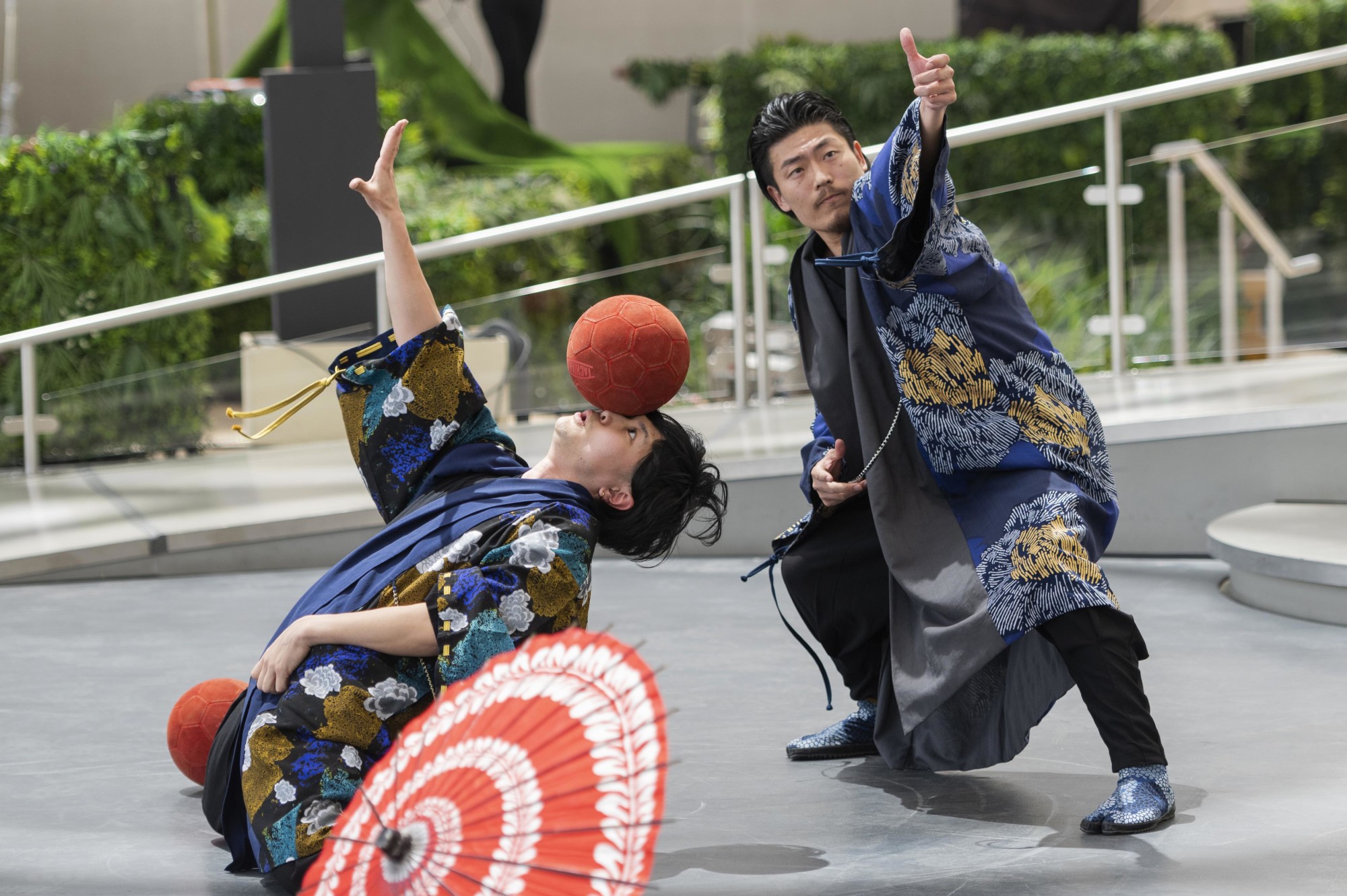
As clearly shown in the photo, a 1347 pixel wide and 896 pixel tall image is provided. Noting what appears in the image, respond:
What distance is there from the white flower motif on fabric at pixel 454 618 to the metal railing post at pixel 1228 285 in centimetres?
478

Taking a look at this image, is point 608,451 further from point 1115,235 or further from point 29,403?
point 29,403

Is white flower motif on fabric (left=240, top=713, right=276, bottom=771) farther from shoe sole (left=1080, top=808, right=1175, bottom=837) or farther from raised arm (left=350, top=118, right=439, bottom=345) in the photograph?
shoe sole (left=1080, top=808, right=1175, bottom=837)

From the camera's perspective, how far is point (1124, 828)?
2.68 meters

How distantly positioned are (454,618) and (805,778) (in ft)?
3.45

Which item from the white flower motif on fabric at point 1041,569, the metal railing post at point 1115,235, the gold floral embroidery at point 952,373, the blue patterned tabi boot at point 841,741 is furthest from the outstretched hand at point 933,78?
the metal railing post at point 1115,235

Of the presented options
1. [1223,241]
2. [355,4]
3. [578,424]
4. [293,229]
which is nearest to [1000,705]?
[578,424]

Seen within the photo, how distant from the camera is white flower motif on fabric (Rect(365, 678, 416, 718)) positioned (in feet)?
7.97

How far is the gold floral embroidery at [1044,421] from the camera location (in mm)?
2812

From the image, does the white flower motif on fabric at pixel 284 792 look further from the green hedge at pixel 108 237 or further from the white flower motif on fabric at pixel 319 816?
the green hedge at pixel 108 237

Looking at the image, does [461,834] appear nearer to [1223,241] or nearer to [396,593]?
[396,593]

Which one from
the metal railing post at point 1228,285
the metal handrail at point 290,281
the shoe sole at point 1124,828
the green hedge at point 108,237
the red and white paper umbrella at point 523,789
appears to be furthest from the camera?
the green hedge at point 108,237

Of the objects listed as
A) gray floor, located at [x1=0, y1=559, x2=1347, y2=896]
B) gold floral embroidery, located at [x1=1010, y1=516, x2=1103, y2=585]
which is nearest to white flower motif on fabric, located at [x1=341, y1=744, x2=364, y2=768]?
gray floor, located at [x1=0, y1=559, x2=1347, y2=896]

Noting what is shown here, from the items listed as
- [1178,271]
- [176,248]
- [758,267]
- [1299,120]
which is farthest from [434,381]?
[1299,120]

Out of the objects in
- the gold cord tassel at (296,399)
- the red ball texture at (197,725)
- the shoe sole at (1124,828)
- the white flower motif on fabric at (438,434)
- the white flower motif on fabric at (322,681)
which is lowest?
the shoe sole at (1124,828)
